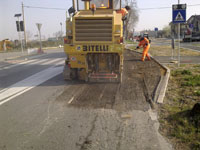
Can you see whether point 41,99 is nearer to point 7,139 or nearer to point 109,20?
point 7,139

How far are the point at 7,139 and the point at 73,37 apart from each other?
4433 millimetres

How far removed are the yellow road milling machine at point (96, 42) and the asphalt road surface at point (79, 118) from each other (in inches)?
25.2

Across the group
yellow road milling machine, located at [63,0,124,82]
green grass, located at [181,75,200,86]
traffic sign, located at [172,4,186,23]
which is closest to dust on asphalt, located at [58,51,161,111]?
yellow road milling machine, located at [63,0,124,82]

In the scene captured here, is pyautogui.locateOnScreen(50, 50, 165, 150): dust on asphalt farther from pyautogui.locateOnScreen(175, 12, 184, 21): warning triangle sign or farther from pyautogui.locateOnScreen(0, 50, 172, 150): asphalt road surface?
pyautogui.locateOnScreen(175, 12, 184, 21): warning triangle sign

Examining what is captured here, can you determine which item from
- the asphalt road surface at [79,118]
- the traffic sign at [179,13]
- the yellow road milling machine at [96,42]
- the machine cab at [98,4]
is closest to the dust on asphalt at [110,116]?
the asphalt road surface at [79,118]

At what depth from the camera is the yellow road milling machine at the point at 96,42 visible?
7199 millimetres

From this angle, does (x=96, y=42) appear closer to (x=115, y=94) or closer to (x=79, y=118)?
(x=115, y=94)

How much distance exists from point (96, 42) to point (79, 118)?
11.1ft

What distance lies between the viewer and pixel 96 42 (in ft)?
23.8

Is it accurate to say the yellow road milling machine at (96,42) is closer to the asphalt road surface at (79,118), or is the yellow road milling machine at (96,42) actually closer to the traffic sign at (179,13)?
the asphalt road surface at (79,118)

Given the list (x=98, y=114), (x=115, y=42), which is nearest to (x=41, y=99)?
(x=98, y=114)

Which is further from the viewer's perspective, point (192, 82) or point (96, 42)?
point (96, 42)

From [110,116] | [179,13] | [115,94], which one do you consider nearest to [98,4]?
[115,94]

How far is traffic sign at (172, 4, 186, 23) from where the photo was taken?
31.5ft
